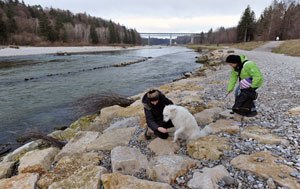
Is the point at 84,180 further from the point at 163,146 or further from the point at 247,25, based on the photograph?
the point at 247,25

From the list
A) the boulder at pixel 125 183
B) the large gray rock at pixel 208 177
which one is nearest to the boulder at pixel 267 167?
the large gray rock at pixel 208 177

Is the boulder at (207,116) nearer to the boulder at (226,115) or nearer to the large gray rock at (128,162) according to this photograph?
the boulder at (226,115)

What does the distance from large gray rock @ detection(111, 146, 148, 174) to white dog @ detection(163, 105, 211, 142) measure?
0.96m

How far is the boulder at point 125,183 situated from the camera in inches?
99.8

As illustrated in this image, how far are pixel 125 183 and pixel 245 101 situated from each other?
3.60 metres

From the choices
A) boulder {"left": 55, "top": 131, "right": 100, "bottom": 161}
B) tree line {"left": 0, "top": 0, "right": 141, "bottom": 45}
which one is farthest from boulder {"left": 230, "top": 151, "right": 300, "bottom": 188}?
tree line {"left": 0, "top": 0, "right": 141, "bottom": 45}

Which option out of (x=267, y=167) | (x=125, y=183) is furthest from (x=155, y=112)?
(x=267, y=167)

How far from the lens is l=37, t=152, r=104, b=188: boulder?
10.00 ft

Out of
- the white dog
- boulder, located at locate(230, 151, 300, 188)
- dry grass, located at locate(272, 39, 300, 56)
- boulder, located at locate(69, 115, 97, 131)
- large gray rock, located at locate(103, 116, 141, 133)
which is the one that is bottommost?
boulder, located at locate(69, 115, 97, 131)

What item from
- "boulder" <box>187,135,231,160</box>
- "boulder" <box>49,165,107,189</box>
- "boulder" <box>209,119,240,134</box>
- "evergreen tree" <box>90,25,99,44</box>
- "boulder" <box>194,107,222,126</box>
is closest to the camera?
"boulder" <box>49,165,107,189</box>

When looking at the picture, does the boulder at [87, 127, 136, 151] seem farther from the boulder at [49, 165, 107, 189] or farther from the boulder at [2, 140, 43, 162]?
the boulder at [2, 140, 43, 162]

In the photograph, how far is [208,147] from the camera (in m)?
3.34

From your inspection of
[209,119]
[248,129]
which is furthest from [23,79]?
[248,129]

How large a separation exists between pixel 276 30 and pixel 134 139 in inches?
2568
